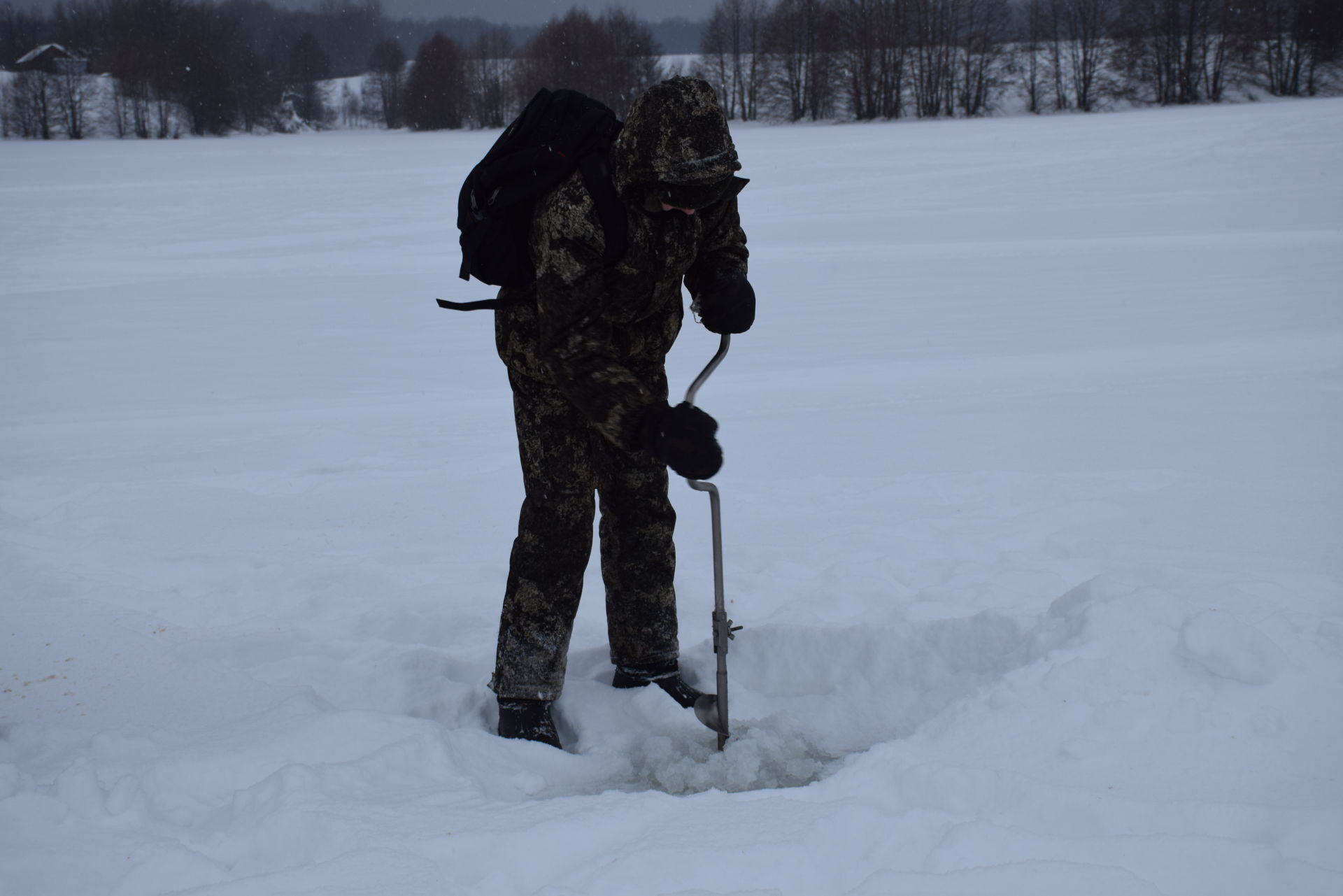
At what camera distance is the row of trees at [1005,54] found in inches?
1400

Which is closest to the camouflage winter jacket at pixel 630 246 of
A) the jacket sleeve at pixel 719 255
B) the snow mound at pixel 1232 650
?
the jacket sleeve at pixel 719 255

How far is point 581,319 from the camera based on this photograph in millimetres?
2332

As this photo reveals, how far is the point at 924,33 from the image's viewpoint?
140ft

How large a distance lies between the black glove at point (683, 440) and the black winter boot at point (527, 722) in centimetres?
89

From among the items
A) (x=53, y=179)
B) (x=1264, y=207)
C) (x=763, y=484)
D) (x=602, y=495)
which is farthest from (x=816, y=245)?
(x=53, y=179)

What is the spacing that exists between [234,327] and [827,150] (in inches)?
656

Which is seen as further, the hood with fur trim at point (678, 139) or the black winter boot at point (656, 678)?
the black winter boot at point (656, 678)

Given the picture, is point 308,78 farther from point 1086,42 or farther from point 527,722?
point 527,722

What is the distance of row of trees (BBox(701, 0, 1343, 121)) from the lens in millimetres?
35562

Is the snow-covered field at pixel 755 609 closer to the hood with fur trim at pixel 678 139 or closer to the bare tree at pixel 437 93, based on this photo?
the hood with fur trim at pixel 678 139

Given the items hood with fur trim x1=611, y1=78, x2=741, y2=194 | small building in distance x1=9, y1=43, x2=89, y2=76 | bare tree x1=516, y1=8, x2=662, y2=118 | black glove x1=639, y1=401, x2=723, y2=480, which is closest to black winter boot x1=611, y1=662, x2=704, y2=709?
black glove x1=639, y1=401, x2=723, y2=480

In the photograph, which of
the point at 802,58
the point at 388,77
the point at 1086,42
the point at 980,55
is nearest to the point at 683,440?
the point at 980,55

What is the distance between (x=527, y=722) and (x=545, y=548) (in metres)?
0.47

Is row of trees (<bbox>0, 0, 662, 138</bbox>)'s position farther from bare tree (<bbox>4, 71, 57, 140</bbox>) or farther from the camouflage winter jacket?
the camouflage winter jacket
